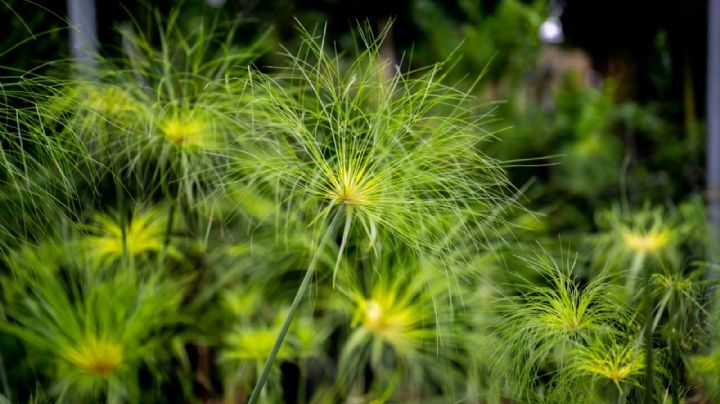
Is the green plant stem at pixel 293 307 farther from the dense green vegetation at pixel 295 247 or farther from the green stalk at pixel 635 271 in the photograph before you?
the green stalk at pixel 635 271

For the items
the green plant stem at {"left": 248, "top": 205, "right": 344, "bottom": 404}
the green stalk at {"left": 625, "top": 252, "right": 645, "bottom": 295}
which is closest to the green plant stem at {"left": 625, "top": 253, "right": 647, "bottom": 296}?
the green stalk at {"left": 625, "top": 252, "right": 645, "bottom": 295}

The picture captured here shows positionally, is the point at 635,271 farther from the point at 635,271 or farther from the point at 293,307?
the point at 293,307

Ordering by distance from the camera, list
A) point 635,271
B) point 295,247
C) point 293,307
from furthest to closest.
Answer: point 295,247, point 635,271, point 293,307

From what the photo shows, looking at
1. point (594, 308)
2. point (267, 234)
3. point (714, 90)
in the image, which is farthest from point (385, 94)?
point (714, 90)

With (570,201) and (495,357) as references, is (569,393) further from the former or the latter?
(570,201)

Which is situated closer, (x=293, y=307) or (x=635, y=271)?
(x=293, y=307)

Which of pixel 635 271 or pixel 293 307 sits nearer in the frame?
pixel 293 307

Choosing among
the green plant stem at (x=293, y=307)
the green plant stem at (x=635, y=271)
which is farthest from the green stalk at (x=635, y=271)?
the green plant stem at (x=293, y=307)

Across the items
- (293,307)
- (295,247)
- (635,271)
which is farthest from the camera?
(295,247)

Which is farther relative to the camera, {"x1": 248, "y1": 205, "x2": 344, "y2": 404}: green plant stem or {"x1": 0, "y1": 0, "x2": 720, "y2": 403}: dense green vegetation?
{"x1": 0, "y1": 0, "x2": 720, "y2": 403}: dense green vegetation

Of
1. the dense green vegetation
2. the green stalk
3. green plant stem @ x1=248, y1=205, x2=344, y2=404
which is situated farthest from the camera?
the green stalk

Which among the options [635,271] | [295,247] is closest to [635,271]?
[635,271]

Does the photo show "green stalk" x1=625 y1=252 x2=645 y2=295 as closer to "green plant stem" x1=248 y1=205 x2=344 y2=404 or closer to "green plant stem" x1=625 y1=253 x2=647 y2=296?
"green plant stem" x1=625 y1=253 x2=647 y2=296
